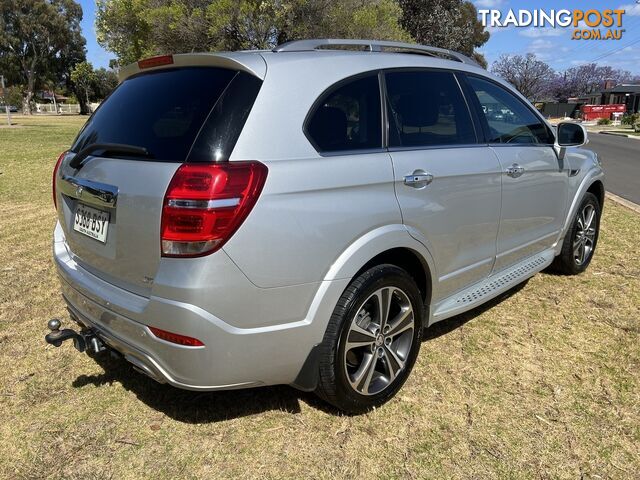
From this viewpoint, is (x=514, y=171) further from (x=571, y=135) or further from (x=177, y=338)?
(x=177, y=338)

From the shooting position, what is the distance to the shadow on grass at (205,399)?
2838 mm

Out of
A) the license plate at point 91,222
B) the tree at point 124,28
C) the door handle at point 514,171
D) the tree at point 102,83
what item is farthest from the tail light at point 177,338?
the tree at point 102,83

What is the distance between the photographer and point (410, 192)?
2729mm

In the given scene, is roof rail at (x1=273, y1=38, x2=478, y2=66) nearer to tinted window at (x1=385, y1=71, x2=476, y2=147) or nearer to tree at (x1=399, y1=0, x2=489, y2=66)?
tinted window at (x1=385, y1=71, x2=476, y2=147)

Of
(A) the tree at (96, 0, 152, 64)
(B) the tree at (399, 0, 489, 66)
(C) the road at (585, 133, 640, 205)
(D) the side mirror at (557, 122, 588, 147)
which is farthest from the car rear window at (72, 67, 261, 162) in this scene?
(B) the tree at (399, 0, 489, 66)

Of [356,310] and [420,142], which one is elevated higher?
[420,142]

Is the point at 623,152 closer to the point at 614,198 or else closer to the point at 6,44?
the point at 614,198

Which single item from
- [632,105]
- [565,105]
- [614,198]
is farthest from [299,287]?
[632,105]

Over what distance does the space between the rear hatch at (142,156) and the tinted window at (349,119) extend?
0.34 m

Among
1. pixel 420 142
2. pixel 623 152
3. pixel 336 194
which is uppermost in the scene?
pixel 420 142

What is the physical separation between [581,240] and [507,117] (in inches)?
64.5

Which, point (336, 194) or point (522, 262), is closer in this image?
point (336, 194)

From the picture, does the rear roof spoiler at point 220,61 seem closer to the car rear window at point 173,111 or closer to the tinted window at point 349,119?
the car rear window at point 173,111

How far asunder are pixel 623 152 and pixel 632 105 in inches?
2282
